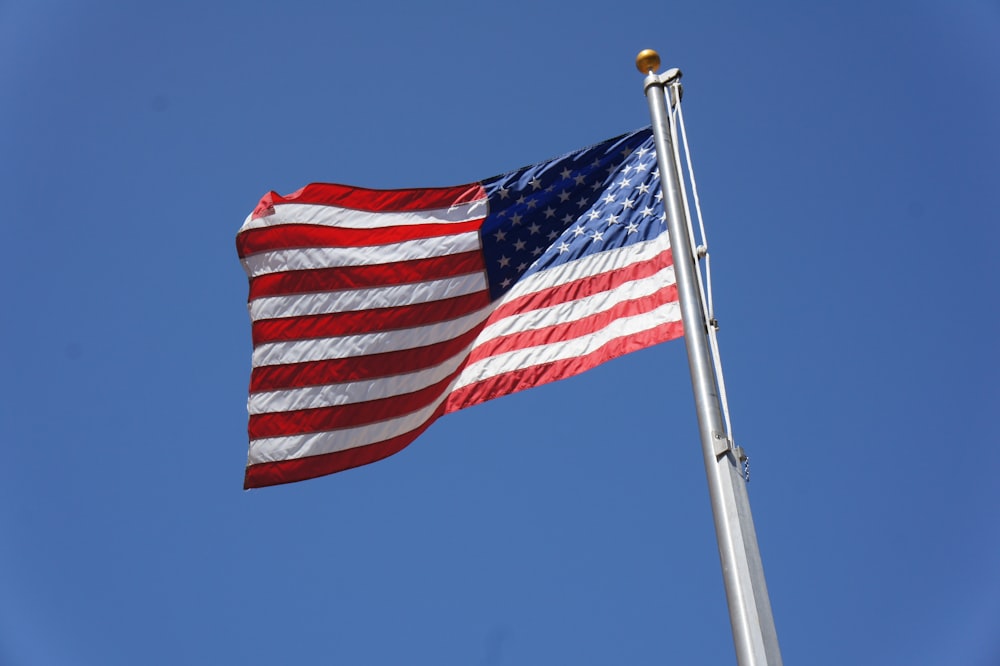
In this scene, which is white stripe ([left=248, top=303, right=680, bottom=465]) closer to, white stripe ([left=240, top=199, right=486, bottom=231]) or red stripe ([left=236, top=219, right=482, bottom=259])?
red stripe ([left=236, top=219, right=482, bottom=259])

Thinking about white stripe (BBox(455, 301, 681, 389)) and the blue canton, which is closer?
white stripe (BBox(455, 301, 681, 389))

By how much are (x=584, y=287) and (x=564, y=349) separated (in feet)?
2.23

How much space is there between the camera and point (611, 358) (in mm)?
9875

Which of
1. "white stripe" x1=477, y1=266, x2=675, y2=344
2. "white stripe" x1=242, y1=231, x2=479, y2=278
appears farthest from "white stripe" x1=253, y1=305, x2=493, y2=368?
"white stripe" x1=242, y1=231, x2=479, y2=278

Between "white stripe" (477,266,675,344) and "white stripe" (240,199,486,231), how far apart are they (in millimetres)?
1382

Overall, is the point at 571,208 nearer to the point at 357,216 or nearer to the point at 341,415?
the point at 357,216

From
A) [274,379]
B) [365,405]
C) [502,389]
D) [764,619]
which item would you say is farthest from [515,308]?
[764,619]

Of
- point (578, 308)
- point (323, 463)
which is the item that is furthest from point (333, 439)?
point (578, 308)

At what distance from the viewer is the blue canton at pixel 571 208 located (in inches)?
407

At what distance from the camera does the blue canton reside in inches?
407

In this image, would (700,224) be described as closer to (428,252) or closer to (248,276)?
(428,252)

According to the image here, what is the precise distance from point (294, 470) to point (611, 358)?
3483mm

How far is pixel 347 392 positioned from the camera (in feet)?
36.7

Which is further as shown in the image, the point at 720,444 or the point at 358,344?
the point at 358,344
